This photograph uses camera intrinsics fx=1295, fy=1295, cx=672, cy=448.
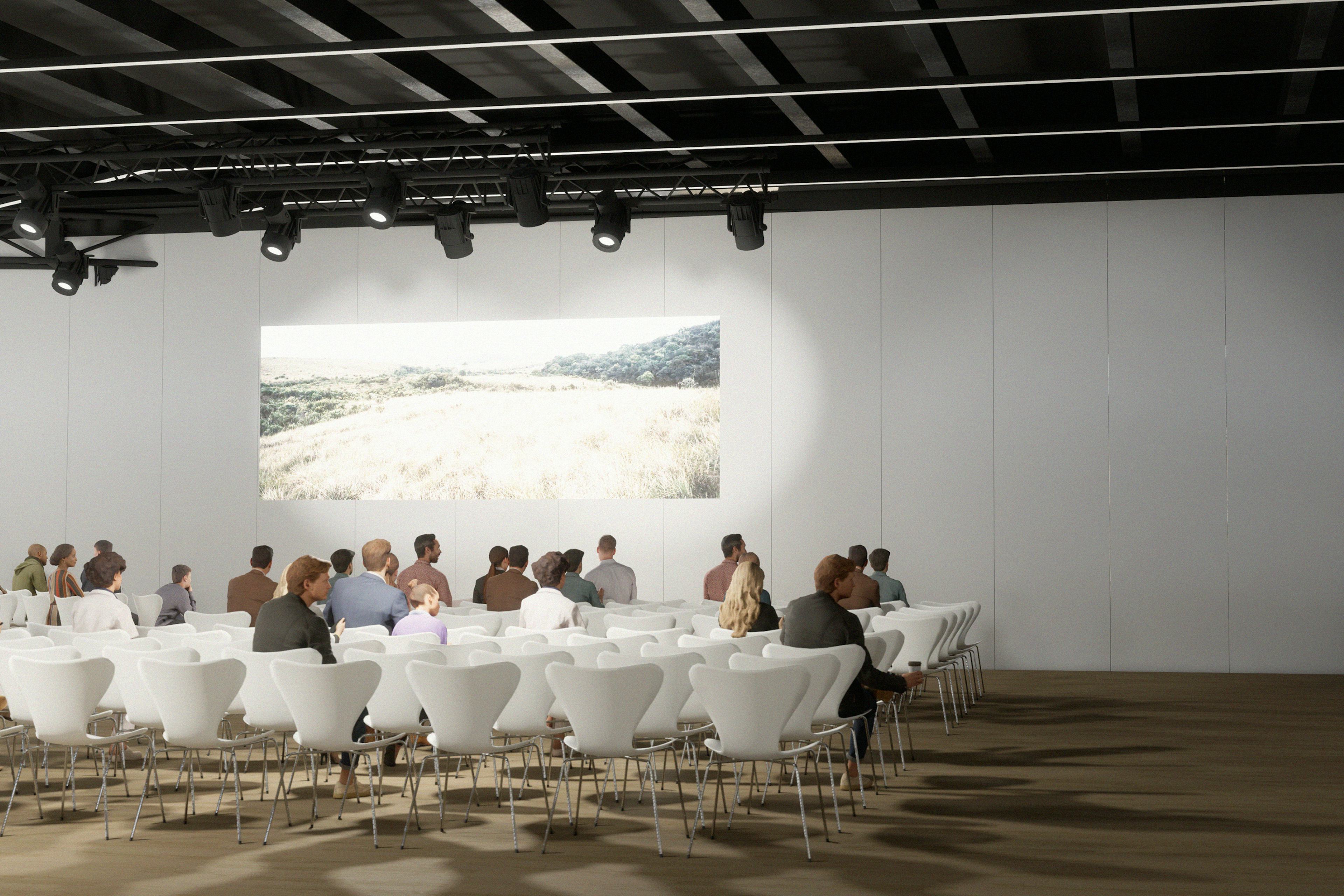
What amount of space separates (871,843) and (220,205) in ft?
29.0

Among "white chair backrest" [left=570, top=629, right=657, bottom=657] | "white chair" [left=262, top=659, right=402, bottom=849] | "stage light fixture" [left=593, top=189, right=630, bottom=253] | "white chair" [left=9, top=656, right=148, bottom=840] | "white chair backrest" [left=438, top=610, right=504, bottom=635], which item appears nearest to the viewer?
"white chair" [left=262, top=659, right=402, bottom=849]

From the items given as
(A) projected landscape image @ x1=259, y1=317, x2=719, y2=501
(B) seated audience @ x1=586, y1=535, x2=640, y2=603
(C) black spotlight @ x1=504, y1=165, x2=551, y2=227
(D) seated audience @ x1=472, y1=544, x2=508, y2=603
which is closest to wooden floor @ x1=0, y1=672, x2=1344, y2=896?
(D) seated audience @ x1=472, y1=544, x2=508, y2=603

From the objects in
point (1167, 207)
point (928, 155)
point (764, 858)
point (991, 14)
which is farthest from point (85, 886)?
point (1167, 207)

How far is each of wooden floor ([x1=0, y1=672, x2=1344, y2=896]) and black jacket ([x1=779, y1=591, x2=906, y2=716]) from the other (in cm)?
65

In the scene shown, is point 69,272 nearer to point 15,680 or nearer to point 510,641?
point 15,680

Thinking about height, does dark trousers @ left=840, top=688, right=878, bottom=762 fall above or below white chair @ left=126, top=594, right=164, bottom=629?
below

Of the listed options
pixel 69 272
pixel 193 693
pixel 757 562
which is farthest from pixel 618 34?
pixel 69 272

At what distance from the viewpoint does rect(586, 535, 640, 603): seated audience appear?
454 inches

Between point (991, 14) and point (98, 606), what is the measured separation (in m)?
6.89

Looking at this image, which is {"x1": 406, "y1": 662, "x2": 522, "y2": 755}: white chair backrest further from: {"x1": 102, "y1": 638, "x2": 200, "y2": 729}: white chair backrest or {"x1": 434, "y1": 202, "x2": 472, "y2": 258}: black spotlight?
{"x1": 434, "y1": 202, "x2": 472, "y2": 258}: black spotlight

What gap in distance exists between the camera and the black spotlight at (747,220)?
12711 mm

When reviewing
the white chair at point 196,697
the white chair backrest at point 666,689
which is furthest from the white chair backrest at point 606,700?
the white chair at point 196,697

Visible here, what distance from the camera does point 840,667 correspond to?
6551 millimetres

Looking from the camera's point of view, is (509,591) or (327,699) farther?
Result: (509,591)
